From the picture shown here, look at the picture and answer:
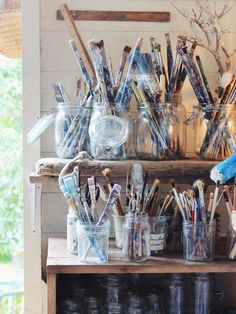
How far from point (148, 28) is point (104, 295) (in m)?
0.71

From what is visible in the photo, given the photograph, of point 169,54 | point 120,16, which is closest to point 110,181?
point 169,54

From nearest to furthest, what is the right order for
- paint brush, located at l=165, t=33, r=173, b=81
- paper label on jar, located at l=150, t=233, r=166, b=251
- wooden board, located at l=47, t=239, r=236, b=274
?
wooden board, located at l=47, t=239, r=236, b=274 < paper label on jar, located at l=150, t=233, r=166, b=251 < paint brush, located at l=165, t=33, r=173, b=81

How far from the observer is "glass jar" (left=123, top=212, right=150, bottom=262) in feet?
4.07

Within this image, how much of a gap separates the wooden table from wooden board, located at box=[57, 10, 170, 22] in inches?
24.6

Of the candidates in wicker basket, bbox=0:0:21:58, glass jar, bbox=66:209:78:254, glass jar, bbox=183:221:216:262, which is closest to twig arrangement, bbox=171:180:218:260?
glass jar, bbox=183:221:216:262

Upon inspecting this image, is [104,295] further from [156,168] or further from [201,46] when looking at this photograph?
[201,46]

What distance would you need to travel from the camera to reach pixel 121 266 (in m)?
1.21

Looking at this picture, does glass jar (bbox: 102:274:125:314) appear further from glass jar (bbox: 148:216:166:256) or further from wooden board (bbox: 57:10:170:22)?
wooden board (bbox: 57:10:170:22)

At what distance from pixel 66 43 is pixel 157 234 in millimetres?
566

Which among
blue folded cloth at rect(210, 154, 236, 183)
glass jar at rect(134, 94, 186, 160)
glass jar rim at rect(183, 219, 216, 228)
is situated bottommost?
glass jar rim at rect(183, 219, 216, 228)

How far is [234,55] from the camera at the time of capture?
152cm

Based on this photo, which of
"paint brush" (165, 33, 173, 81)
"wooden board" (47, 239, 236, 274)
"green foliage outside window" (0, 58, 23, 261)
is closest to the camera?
"wooden board" (47, 239, 236, 274)

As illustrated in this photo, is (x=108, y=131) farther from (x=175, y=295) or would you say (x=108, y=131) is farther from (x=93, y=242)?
(x=175, y=295)

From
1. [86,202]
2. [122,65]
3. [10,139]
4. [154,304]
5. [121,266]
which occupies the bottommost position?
[154,304]
